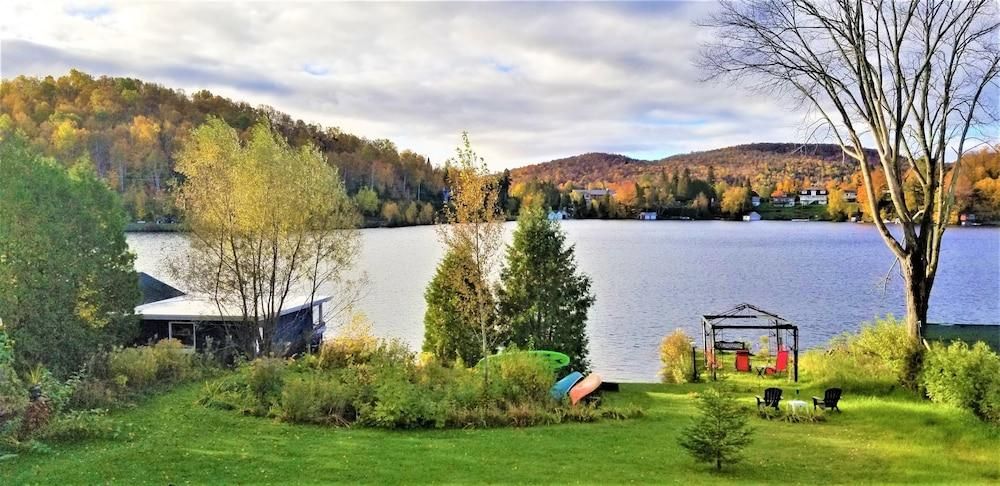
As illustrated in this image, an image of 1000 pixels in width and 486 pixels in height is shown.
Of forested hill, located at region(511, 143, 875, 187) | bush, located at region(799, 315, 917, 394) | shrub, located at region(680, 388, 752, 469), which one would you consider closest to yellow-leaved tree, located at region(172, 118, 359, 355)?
shrub, located at region(680, 388, 752, 469)

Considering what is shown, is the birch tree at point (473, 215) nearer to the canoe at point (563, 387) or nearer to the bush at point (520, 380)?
the bush at point (520, 380)

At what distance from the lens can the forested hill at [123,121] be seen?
142 feet

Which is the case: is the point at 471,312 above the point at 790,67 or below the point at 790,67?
below

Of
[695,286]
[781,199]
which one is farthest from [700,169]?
[695,286]

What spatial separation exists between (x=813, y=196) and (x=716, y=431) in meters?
144

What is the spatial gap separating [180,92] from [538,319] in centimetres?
5071

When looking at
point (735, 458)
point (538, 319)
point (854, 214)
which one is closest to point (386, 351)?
point (538, 319)

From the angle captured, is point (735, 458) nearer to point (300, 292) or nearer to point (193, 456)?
point (193, 456)

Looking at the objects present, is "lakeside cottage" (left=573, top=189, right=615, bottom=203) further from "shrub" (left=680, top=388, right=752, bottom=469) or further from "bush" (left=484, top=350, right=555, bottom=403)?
"shrub" (left=680, top=388, right=752, bottom=469)

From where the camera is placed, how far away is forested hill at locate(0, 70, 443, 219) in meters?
43.3

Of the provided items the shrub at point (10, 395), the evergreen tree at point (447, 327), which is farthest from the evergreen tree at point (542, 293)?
the shrub at point (10, 395)

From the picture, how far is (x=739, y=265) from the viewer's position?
5369 cm

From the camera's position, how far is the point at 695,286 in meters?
42.3

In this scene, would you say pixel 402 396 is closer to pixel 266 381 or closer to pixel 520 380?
pixel 520 380
